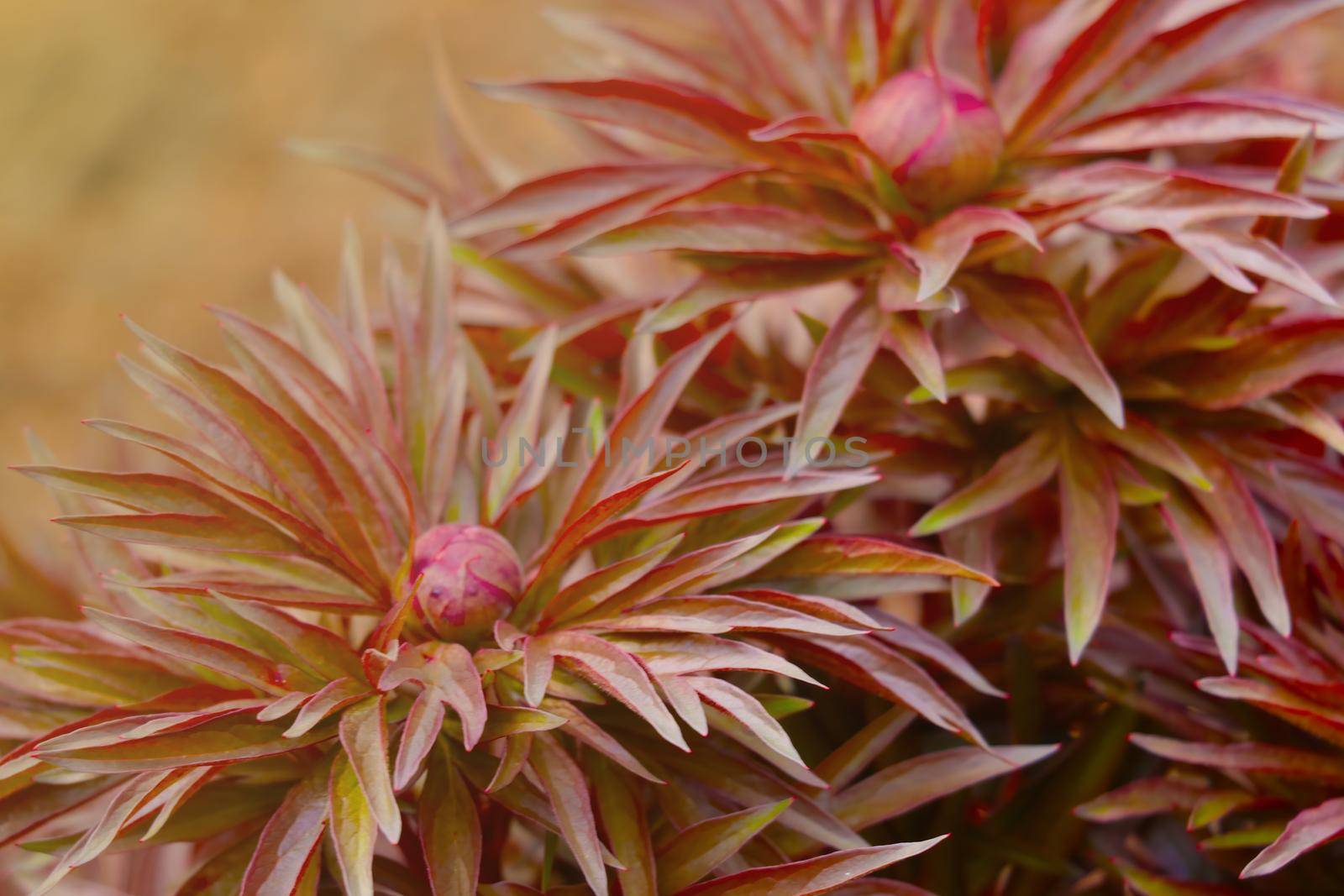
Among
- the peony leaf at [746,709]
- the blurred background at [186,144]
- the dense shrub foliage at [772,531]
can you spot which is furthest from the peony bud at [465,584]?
the blurred background at [186,144]

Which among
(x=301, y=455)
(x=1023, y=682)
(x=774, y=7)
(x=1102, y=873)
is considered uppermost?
(x=774, y=7)

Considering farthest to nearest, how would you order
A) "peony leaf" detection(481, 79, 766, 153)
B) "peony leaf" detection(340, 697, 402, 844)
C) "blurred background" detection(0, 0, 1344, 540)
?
"blurred background" detection(0, 0, 1344, 540) < "peony leaf" detection(481, 79, 766, 153) < "peony leaf" detection(340, 697, 402, 844)

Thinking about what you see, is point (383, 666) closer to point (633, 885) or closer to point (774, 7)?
point (633, 885)

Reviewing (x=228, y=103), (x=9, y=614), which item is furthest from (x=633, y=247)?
(x=228, y=103)

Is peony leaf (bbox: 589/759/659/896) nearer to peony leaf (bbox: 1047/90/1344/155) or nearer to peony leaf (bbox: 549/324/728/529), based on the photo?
peony leaf (bbox: 549/324/728/529)

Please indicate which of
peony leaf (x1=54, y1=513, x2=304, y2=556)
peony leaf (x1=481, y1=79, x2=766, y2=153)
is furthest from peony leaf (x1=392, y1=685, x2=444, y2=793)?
peony leaf (x1=481, y1=79, x2=766, y2=153)

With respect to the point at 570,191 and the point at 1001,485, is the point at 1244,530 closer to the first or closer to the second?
the point at 1001,485
